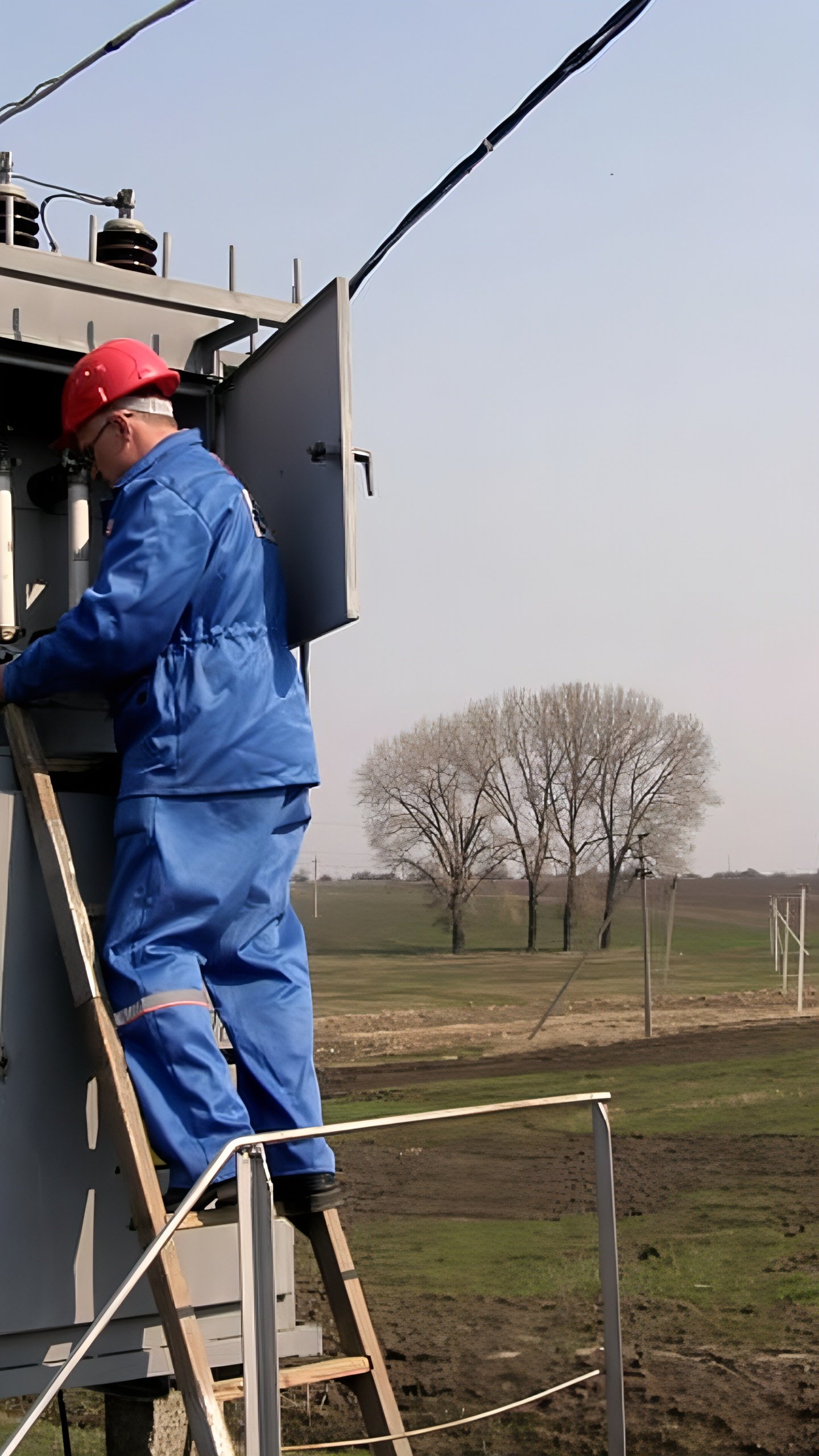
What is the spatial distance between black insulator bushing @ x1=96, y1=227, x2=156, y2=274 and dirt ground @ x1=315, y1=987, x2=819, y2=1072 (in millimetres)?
19993

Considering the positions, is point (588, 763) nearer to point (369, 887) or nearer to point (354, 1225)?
point (369, 887)

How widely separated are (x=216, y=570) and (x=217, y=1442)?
1.82 m

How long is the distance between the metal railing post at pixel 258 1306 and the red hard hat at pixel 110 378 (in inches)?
77.7

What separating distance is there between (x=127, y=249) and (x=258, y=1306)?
141 inches

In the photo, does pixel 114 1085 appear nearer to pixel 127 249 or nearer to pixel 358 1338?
pixel 358 1338

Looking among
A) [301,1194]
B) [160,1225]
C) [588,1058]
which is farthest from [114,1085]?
[588,1058]

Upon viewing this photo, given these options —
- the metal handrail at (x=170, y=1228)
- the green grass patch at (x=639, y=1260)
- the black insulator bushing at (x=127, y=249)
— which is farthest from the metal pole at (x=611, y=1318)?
the green grass patch at (x=639, y=1260)

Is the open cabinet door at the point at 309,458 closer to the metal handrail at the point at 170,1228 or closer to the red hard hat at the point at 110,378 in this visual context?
the red hard hat at the point at 110,378

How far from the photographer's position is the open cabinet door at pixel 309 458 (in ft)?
12.1

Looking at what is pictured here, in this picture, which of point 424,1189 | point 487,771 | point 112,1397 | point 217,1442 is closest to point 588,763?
point 487,771

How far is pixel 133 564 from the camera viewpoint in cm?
331

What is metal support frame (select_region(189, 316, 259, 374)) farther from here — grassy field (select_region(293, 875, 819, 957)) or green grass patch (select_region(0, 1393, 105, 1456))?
grassy field (select_region(293, 875, 819, 957))

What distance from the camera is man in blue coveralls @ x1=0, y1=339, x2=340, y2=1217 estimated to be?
10.5 ft

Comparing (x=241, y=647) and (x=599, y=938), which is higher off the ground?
(x=241, y=647)
